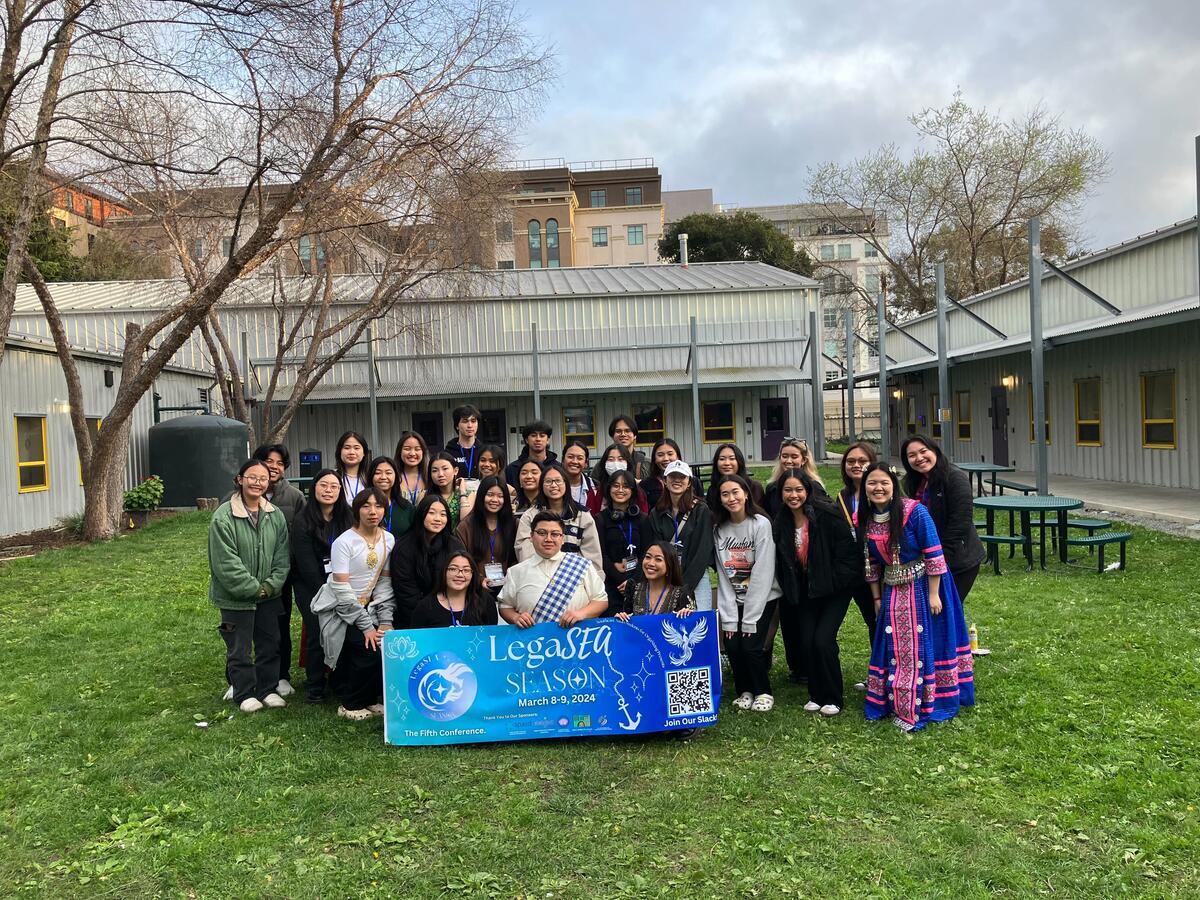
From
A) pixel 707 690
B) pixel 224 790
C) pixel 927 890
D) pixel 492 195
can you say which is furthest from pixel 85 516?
pixel 927 890

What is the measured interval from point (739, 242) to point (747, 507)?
46521mm

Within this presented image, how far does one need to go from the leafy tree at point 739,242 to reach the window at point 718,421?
79.7 ft

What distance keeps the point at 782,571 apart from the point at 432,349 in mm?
20660

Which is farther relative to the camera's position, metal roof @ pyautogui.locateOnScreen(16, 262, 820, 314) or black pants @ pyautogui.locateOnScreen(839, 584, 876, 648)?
metal roof @ pyautogui.locateOnScreen(16, 262, 820, 314)

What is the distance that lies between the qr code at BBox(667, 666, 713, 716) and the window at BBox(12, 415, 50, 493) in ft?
42.7

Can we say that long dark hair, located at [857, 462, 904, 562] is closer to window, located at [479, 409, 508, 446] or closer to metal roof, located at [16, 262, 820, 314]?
metal roof, located at [16, 262, 820, 314]

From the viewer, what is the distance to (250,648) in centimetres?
548

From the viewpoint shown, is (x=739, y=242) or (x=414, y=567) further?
(x=739, y=242)

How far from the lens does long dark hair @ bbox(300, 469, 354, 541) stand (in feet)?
17.6

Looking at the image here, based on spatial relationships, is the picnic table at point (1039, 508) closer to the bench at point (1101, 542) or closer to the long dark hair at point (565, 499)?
the bench at point (1101, 542)

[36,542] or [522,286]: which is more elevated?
[522,286]

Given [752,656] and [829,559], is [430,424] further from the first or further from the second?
[829,559]

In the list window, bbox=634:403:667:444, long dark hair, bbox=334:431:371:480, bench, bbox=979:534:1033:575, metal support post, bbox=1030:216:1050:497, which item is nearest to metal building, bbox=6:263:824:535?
window, bbox=634:403:667:444

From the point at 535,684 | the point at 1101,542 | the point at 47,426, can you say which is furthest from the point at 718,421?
the point at 535,684
